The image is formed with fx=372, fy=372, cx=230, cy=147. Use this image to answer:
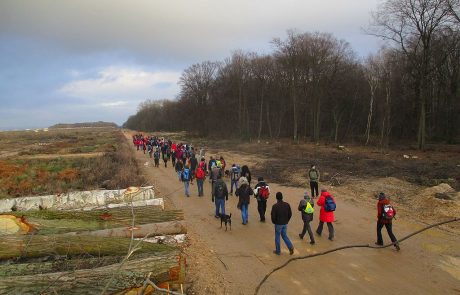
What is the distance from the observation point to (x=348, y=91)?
2205 inches

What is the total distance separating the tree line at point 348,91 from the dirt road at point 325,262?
85.3ft

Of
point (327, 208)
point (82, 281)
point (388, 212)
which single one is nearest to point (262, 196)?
point (327, 208)

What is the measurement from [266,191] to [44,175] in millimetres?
19515

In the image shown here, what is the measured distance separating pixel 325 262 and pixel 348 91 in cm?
4980

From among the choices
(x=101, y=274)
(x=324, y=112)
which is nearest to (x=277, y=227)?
(x=101, y=274)

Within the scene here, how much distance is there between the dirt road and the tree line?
26012 mm

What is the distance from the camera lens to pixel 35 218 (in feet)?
33.3

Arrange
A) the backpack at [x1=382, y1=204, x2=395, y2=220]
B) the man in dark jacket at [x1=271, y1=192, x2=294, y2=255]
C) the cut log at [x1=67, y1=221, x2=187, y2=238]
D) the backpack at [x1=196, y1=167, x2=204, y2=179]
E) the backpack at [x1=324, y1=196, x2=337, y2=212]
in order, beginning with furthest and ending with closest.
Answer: the backpack at [x1=196, y1=167, x2=204, y2=179] < the backpack at [x1=324, y1=196, x2=337, y2=212] < the backpack at [x1=382, y1=204, x2=395, y2=220] < the man in dark jacket at [x1=271, y1=192, x2=294, y2=255] < the cut log at [x1=67, y1=221, x2=187, y2=238]

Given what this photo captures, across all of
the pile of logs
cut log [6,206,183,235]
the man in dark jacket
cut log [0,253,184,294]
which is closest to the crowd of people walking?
the man in dark jacket

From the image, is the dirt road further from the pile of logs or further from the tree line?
the tree line

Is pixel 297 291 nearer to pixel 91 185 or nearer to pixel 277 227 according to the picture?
pixel 277 227

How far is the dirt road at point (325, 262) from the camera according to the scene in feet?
28.5

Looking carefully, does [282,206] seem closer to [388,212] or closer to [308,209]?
[308,209]

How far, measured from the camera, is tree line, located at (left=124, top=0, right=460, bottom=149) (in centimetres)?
3878
